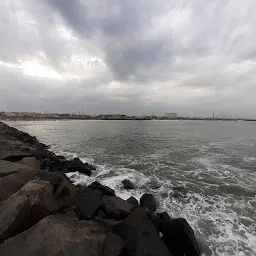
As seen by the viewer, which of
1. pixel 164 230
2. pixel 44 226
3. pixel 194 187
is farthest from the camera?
pixel 194 187

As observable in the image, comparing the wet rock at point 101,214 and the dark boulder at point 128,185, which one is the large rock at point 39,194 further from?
the dark boulder at point 128,185

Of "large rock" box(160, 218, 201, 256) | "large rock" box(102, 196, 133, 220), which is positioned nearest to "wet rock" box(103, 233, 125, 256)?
"large rock" box(102, 196, 133, 220)

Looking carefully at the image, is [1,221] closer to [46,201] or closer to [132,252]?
[46,201]

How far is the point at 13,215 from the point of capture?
464 centimetres

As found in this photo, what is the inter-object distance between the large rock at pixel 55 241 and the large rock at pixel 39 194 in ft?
2.48

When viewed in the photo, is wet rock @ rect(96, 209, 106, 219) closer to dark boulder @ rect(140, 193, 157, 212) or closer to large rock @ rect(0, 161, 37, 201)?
dark boulder @ rect(140, 193, 157, 212)

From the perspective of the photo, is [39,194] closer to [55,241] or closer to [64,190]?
[55,241]

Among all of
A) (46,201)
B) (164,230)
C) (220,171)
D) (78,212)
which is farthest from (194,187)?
(46,201)

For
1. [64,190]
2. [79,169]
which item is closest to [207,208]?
[64,190]

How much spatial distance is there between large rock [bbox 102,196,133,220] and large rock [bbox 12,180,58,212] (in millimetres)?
1787

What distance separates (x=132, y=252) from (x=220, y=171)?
11.7 metres

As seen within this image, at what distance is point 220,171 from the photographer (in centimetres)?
1391

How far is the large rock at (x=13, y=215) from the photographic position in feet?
14.5

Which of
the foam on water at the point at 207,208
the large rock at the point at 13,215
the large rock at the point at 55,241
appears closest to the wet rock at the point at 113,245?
the large rock at the point at 55,241
